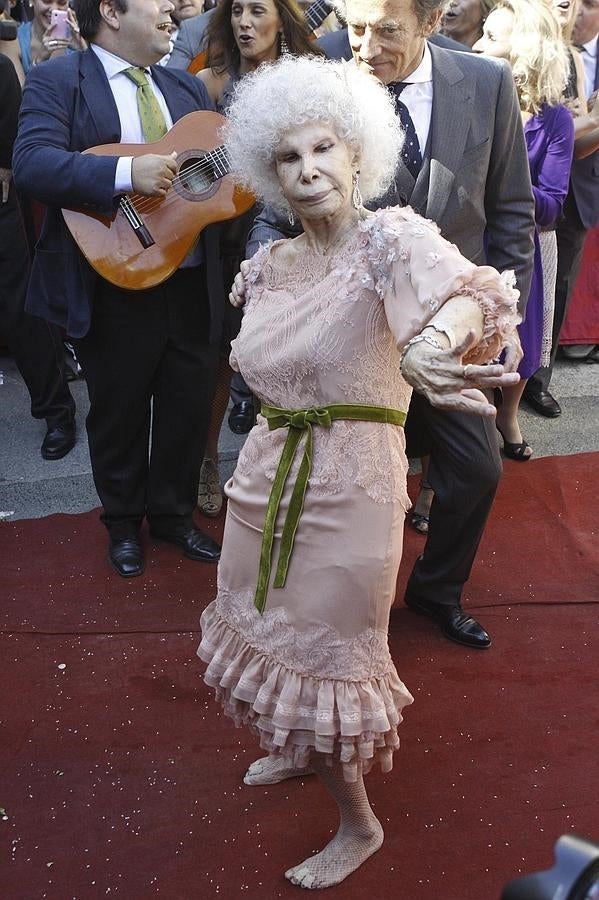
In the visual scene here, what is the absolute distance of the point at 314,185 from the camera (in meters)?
1.90

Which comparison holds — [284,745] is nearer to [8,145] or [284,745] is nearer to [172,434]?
[172,434]

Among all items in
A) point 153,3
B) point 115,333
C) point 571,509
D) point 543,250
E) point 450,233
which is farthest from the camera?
point 543,250

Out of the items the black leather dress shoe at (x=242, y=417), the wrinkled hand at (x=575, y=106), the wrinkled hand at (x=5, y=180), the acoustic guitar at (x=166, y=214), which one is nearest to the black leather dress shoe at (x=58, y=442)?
the black leather dress shoe at (x=242, y=417)

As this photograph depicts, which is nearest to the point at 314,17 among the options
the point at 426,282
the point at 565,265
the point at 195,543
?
the point at 565,265

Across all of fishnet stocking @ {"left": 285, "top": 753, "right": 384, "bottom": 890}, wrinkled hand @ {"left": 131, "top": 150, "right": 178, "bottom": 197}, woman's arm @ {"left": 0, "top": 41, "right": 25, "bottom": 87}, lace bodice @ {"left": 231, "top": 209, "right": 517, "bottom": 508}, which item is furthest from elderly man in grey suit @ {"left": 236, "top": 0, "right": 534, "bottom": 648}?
woman's arm @ {"left": 0, "top": 41, "right": 25, "bottom": 87}

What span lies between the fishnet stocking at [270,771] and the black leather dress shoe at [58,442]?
2268 millimetres

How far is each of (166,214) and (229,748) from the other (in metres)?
1.74

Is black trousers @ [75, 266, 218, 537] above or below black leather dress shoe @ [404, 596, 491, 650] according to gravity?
above

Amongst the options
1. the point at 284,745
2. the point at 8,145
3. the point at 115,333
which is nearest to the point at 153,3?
the point at 115,333

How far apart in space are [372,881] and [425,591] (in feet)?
3.62

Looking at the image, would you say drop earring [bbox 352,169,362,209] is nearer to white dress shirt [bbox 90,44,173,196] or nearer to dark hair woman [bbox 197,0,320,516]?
white dress shirt [bbox 90,44,173,196]

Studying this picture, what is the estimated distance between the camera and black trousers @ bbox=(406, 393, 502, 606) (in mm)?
2826

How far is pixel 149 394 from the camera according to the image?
3453 mm

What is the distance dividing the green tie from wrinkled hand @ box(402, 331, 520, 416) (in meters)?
1.95
